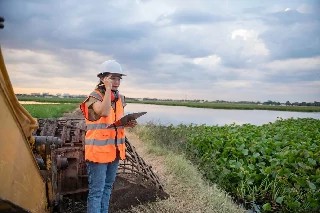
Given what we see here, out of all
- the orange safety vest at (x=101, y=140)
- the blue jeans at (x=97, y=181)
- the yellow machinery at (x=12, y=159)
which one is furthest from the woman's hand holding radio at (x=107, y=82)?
the yellow machinery at (x=12, y=159)

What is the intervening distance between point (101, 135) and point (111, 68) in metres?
0.75

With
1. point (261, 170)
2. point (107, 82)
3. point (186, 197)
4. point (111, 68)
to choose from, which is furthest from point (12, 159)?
point (261, 170)

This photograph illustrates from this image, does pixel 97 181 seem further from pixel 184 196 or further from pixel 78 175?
pixel 184 196

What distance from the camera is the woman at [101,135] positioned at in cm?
439

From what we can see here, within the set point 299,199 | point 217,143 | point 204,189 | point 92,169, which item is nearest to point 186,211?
point 204,189

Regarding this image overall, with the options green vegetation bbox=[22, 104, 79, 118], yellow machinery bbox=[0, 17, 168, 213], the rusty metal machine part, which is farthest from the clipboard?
green vegetation bbox=[22, 104, 79, 118]

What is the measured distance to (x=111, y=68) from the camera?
4.39 meters

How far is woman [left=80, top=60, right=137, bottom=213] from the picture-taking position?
439 cm

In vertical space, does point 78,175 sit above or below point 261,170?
above

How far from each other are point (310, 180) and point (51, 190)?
21.0 ft

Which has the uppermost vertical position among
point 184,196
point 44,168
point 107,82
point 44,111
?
point 107,82

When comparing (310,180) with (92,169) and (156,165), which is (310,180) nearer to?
(156,165)

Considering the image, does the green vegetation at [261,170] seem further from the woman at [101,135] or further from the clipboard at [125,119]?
the clipboard at [125,119]

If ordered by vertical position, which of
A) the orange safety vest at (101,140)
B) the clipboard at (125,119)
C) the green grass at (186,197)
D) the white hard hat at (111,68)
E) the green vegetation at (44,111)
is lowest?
the green grass at (186,197)
